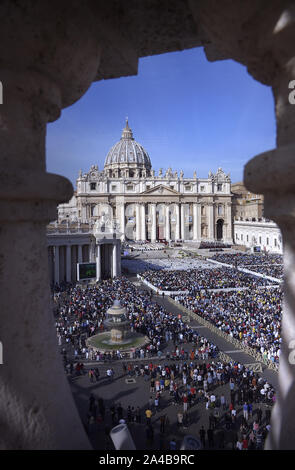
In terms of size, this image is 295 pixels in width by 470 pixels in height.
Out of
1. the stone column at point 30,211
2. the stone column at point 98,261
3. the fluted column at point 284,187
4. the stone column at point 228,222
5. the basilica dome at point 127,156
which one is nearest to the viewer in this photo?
the fluted column at point 284,187

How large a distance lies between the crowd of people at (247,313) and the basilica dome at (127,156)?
77208 millimetres

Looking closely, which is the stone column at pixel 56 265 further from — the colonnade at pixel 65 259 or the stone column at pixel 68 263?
the stone column at pixel 68 263

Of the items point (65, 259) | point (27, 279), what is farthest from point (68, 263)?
point (27, 279)

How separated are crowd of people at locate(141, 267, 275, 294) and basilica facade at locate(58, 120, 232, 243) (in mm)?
38004

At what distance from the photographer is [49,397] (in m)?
2.45

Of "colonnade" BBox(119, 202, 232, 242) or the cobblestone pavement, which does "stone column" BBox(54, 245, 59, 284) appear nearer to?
the cobblestone pavement

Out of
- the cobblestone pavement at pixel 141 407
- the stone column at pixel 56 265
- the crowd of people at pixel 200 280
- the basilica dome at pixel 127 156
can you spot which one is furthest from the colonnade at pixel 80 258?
the basilica dome at pixel 127 156

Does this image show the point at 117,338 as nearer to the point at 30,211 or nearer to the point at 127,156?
the point at 30,211

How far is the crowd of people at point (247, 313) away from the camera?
1540 cm

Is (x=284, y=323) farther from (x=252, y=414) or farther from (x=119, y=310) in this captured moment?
(x=119, y=310)

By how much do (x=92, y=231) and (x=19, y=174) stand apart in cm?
3261

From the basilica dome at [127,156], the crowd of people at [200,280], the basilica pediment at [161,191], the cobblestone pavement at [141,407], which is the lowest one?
the cobblestone pavement at [141,407]

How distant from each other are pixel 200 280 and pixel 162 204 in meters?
46.8

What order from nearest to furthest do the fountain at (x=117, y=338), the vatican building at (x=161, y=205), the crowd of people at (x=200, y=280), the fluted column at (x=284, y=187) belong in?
the fluted column at (x=284, y=187) → the fountain at (x=117, y=338) → the crowd of people at (x=200, y=280) → the vatican building at (x=161, y=205)
